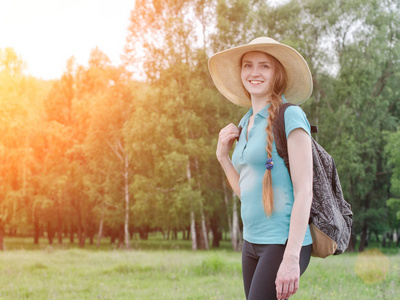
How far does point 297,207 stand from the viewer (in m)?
2.43

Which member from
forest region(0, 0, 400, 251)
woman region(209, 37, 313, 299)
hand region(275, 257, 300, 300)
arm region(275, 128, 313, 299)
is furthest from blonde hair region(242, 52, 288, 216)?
forest region(0, 0, 400, 251)

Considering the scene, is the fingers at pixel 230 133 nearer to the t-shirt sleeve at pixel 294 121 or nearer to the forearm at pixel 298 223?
the t-shirt sleeve at pixel 294 121

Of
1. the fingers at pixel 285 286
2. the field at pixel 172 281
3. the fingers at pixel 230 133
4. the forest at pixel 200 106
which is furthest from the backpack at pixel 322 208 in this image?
the forest at pixel 200 106

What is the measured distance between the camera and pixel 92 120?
31859 mm

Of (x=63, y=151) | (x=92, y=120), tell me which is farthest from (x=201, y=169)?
(x=63, y=151)

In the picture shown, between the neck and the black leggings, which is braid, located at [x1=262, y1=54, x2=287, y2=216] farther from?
the black leggings

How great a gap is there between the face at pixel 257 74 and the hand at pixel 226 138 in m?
0.24

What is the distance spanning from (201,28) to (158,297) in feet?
75.3

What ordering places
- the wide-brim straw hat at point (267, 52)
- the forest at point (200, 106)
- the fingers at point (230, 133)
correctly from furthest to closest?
the forest at point (200, 106) < the fingers at point (230, 133) < the wide-brim straw hat at point (267, 52)

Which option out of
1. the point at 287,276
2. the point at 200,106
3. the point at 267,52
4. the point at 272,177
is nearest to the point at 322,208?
the point at 272,177

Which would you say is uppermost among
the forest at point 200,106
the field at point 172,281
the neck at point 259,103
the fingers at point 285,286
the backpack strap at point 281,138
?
the forest at point 200,106

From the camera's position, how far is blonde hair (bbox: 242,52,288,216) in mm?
2525

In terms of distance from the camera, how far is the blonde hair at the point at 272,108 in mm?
2525

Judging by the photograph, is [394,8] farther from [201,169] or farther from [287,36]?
[201,169]
